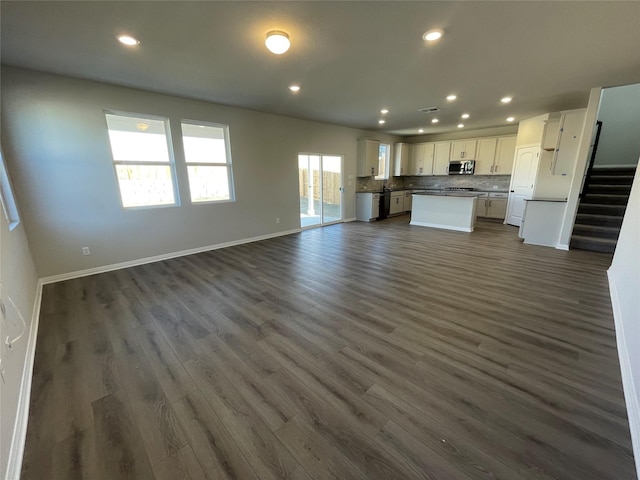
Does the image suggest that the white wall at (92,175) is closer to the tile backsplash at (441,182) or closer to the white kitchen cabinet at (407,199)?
the tile backsplash at (441,182)

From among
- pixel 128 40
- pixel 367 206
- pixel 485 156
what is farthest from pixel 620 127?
pixel 128 40

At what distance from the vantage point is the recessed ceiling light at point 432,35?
2398mm

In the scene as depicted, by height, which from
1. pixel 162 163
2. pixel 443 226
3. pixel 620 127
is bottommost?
pixel 443 226

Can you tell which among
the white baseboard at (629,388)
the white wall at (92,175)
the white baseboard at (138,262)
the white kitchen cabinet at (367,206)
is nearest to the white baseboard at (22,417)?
the white baseboard at (138,262)

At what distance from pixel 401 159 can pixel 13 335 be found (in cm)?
970

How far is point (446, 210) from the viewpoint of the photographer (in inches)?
266

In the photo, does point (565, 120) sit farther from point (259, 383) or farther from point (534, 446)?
point (259, 383)

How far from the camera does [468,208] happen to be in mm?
6406

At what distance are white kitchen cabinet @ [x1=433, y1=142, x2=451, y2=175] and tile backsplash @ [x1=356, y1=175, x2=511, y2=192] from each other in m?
0.46

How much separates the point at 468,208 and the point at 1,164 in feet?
26.4

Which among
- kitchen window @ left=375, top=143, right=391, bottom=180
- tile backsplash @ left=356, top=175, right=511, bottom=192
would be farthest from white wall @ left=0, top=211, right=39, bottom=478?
kitchen window @ left=375, top=143, right=391, bottom=180

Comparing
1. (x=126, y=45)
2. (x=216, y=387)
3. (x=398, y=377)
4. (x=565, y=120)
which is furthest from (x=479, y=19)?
(x=565, y=120)

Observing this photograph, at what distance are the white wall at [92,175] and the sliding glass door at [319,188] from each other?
146 cm

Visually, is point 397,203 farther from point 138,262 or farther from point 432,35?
point 138,262
